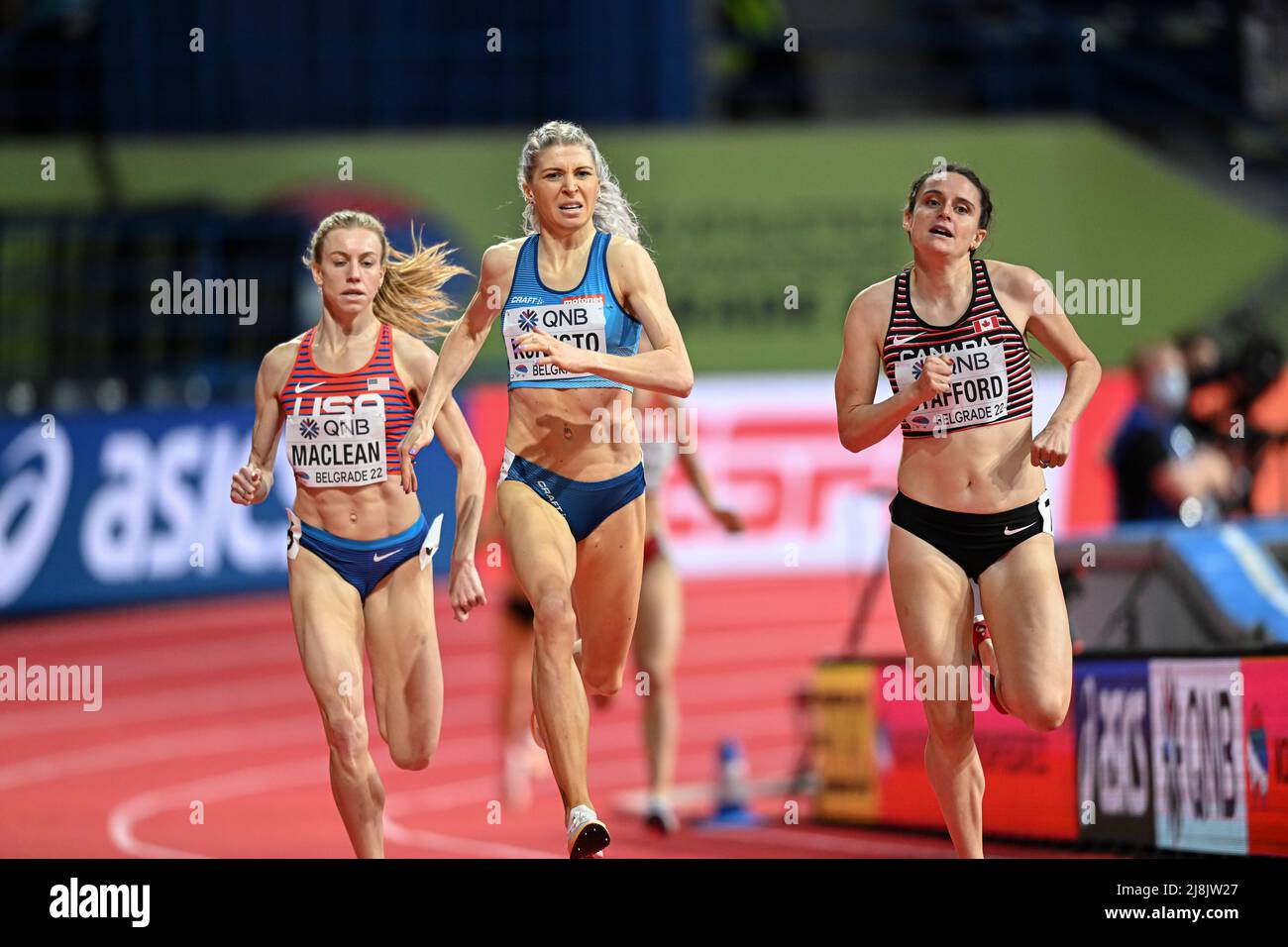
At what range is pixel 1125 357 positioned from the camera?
58.4 ft

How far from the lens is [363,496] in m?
6.47

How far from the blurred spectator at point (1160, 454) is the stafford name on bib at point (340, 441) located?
6.93 meters

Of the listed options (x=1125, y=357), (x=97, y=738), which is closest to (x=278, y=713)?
(x=97, y=738)

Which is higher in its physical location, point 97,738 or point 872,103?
point 872,103

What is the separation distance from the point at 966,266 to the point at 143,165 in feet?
42.7

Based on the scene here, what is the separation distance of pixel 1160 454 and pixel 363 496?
7.10m

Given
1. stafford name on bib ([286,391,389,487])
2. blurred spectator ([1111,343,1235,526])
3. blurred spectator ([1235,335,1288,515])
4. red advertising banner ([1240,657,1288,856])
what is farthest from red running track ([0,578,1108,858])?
blurred spectator ([1235,335,1288,515])

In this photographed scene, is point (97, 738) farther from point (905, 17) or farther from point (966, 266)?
point (905, 17)

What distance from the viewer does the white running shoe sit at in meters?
6.12

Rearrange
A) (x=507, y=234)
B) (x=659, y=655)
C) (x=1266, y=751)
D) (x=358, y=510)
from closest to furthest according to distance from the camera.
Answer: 1. (x=358, y=510)
2. (x=1266, y=751)
3. (x=659, y=655)
4. (x=507, y=234)

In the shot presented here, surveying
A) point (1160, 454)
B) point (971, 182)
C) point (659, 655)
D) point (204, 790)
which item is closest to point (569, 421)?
point (971, 182)

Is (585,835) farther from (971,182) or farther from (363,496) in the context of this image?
(971,182)

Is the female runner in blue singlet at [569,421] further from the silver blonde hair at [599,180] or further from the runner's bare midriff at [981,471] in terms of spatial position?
the runner's bare midriff at [981,471]

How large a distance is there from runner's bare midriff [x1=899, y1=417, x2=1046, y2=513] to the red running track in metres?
2.38
